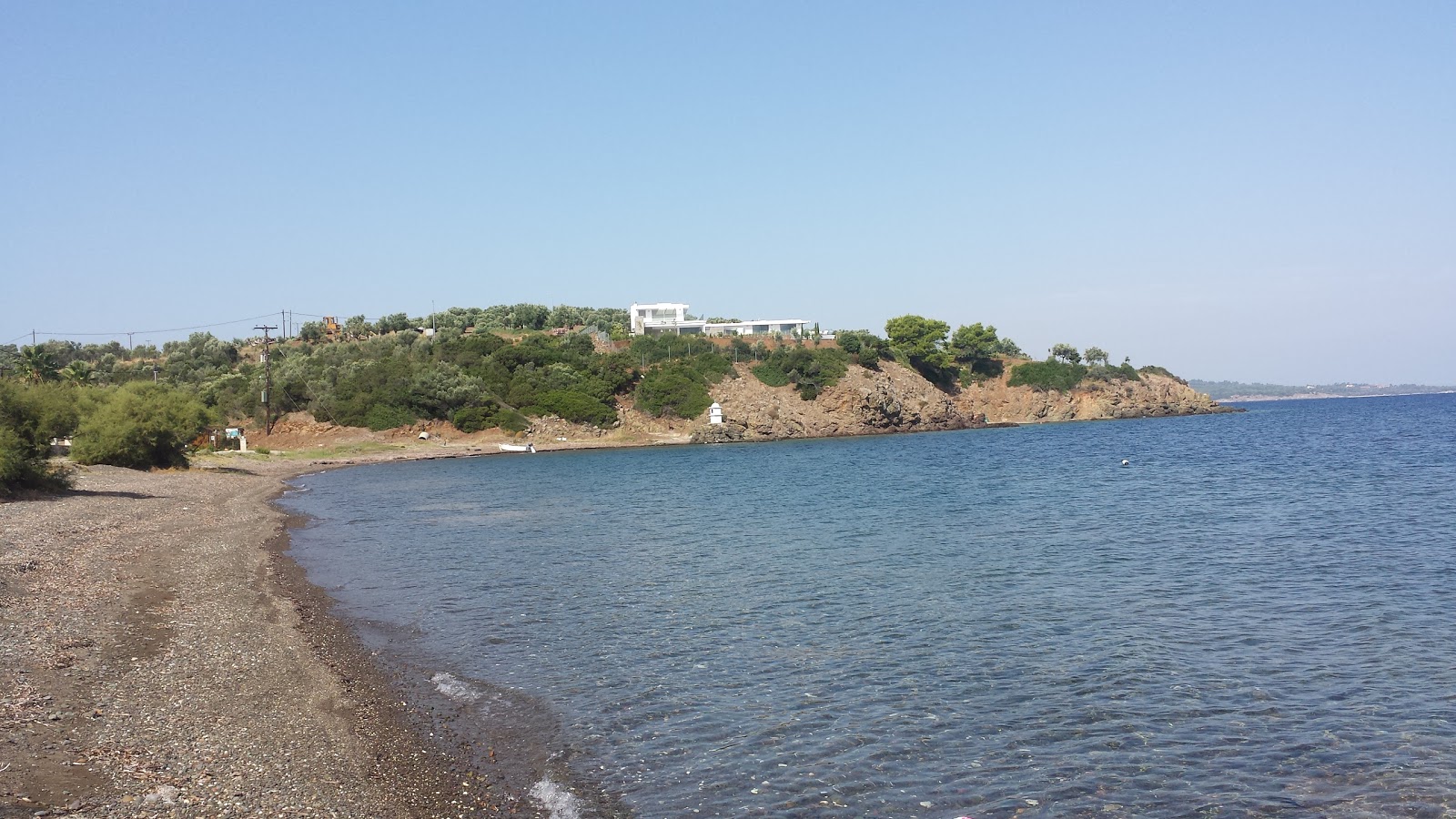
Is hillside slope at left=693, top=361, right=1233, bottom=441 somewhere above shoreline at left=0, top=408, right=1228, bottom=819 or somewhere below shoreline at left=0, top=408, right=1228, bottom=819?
above

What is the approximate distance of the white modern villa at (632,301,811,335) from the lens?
141000mm

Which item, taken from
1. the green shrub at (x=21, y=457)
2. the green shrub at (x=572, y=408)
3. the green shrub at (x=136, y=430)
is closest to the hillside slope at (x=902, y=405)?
the green shrub at (x=572, y=408)

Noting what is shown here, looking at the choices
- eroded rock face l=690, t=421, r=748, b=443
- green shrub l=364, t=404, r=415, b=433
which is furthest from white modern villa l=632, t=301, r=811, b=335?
green shrub l=364, t=404, r=415, b=433

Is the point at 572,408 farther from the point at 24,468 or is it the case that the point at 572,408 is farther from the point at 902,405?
the point at 24,468

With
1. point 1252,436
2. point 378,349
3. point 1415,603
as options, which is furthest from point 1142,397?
point 1415,603

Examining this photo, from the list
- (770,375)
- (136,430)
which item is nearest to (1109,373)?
(770,375)

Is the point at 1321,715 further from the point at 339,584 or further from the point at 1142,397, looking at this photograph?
the point at 1142,397

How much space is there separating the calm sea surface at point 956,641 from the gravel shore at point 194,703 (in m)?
1.65

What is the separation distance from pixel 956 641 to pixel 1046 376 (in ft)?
425

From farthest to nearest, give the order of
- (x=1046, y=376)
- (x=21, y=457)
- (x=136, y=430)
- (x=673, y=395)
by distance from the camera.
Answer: (x=1046, y=376)
(x=673, y=395)
(x=136, y=430)
(x=21, y=457)

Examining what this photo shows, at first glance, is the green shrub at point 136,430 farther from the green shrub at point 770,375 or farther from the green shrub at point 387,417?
the green shrub at point 770,375

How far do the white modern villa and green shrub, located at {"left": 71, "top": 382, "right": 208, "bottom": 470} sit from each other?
8467 cm

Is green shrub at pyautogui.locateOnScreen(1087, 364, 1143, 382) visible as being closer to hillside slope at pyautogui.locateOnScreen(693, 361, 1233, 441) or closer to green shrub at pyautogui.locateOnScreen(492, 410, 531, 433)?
hillside slope at pyautogui.locateOnScreen(693, 361, 1233, 441)

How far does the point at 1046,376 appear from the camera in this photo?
13950 centimetres
